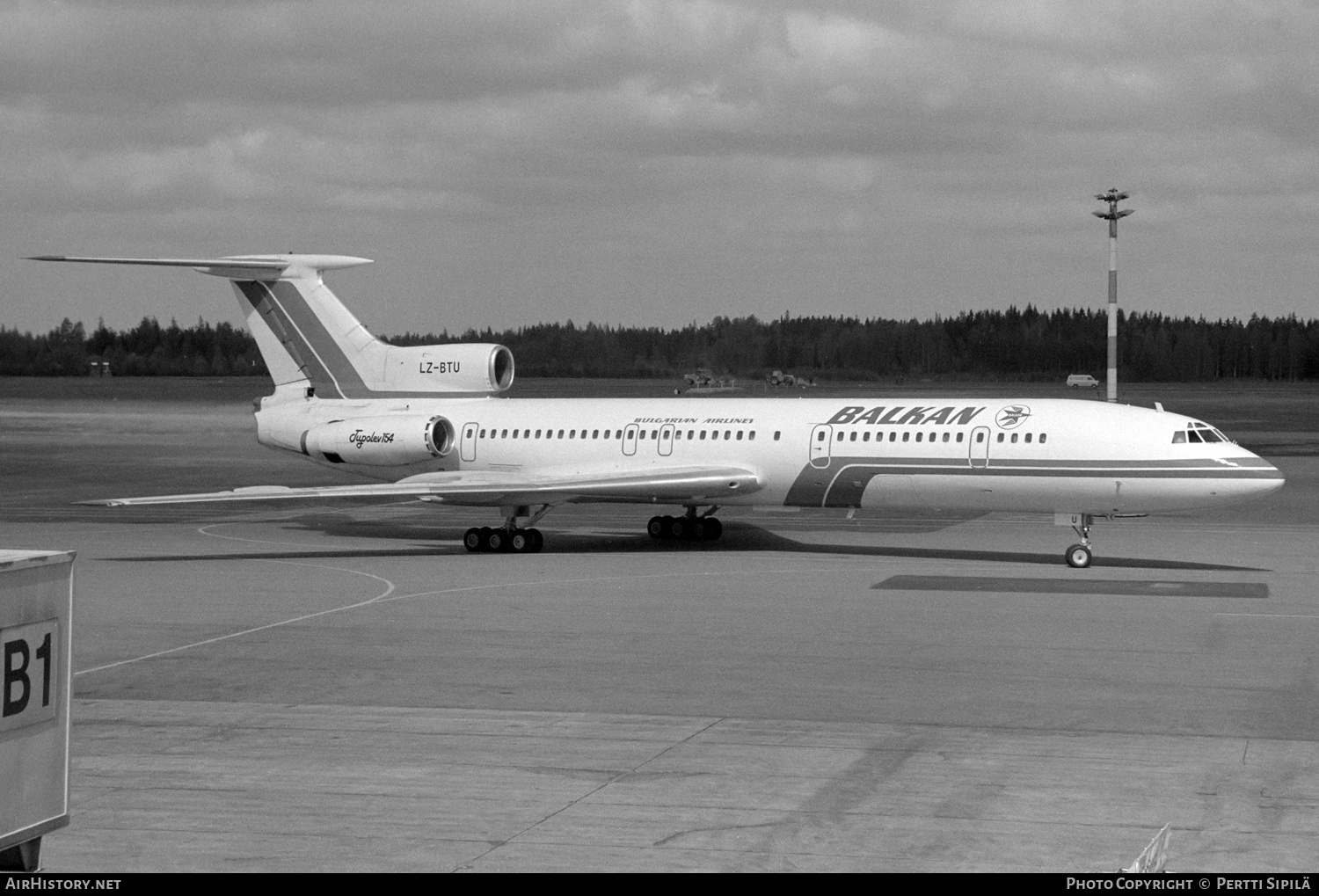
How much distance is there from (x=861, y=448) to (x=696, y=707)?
1542 cm

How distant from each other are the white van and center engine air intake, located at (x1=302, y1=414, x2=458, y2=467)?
78228 mm

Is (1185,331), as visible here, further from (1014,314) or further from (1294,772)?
(1294,772)

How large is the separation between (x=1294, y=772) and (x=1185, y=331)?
133633 millimetres

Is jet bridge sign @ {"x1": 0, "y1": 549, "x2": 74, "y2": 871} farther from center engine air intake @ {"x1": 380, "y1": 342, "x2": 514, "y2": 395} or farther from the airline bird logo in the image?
center engine air intake @ {"x1": 380, "y1": 342, "x2": 514, "y2": 395}

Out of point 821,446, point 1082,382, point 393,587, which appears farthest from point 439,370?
point 1082,382

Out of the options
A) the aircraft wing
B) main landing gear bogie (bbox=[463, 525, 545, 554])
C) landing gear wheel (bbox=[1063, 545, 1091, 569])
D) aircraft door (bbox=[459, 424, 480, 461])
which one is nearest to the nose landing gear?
landing gear wheel (bbox=[1063, 545, 1091, 569])

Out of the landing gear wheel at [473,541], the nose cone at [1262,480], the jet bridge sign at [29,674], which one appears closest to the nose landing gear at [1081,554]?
the nose cone at [1262,480]

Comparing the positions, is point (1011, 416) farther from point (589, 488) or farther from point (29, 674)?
point (29, 674)

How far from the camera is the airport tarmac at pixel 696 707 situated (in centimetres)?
1255

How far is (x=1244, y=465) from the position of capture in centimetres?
2955

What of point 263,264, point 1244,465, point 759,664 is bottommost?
point 759,664

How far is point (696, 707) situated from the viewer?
17.7 m

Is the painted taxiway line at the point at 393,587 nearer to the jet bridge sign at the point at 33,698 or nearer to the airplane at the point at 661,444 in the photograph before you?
the airplane at the point at 661,444
